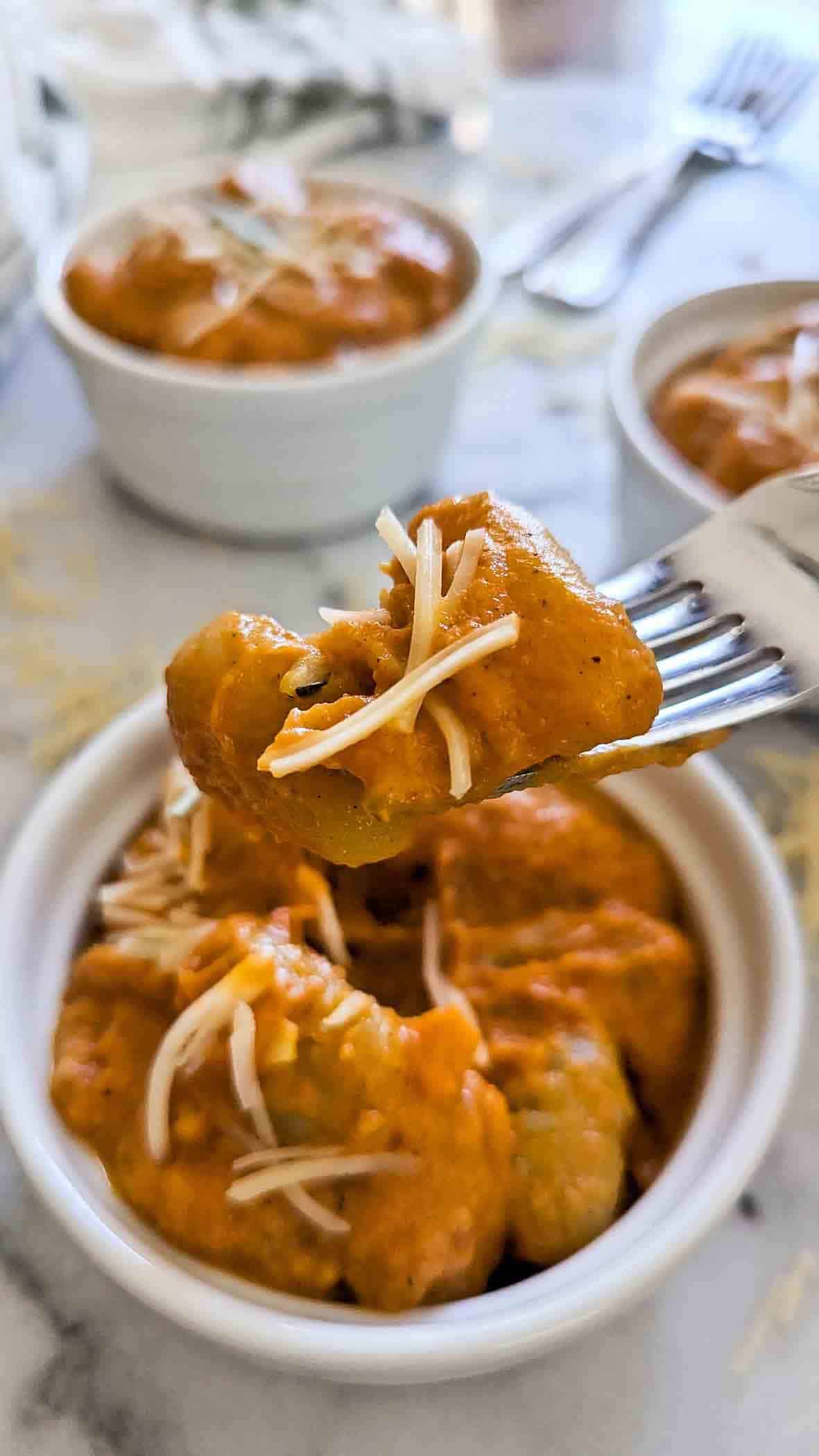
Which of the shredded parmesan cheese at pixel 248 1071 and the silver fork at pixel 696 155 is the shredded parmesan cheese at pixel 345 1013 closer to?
the shredded parmesan cheese at pixel 248 1071

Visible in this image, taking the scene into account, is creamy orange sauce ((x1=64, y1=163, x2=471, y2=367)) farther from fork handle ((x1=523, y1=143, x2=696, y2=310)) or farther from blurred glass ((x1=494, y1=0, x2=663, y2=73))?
blurred glass ((x1=494, y1=0, x2=663, y2=73))

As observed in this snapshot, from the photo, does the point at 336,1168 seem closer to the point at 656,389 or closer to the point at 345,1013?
the point at 345,1013

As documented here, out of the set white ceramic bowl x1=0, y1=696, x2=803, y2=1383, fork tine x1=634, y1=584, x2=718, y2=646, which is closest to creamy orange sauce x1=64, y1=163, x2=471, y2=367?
white ceramic bowl x1=0, y1=696, x2=803, y2=1383

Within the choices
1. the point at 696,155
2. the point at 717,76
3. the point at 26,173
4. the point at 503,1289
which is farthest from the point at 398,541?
the point at 717,76

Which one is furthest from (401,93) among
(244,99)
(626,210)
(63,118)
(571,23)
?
(571,23)

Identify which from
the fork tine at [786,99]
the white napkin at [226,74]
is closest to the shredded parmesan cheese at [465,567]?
the white napkin at [226,74]

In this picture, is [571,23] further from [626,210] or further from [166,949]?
[166,949]
